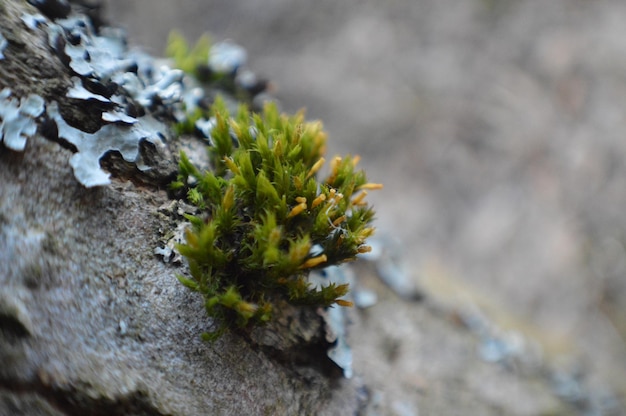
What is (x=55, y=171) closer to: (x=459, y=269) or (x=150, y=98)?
(x=150, y=98)

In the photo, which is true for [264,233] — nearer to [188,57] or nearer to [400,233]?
[188,57]

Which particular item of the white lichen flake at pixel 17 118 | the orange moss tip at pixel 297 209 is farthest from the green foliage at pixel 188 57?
the orange moss tip at pixel 297 209

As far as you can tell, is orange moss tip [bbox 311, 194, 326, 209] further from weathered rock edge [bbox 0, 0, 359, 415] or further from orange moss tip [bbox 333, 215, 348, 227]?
weathered rock edge [bbox 0, 0, 359, 415]

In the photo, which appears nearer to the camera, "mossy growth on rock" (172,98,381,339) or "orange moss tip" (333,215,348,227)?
"mossy growth on rock" (172,98,381,339)

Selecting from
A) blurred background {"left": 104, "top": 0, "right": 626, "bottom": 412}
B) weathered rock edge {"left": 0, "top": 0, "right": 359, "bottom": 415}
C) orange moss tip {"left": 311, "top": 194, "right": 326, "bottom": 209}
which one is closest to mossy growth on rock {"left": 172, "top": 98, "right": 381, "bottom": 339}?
orange moss tip {"left": 311, "top": 194, "right": 326, "bottom": 209}

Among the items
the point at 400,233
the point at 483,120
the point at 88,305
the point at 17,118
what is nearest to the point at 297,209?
the point at 88,305

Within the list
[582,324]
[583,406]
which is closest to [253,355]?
[583,406]

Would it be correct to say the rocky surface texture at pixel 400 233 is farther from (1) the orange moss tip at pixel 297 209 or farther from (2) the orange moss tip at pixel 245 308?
(1) the orange moss tip at pixel 297 209
